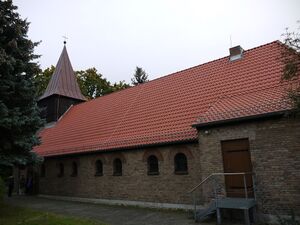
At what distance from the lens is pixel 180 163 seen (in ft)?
44.7

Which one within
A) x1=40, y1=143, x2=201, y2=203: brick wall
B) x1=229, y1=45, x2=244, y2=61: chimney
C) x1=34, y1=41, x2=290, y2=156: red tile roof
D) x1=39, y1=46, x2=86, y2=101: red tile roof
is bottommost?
x1=40, y1=143, x2=201, y2=203: brick wall

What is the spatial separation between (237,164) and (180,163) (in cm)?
318

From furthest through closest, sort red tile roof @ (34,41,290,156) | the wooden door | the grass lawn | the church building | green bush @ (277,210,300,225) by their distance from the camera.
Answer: red tile roof @ (34,41,290,156), the grass lawn, the wooden door, the church building, green bush @ (277,210,300,225)

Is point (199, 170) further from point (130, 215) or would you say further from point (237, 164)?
point (130, 215)

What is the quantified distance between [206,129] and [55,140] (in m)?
13.8

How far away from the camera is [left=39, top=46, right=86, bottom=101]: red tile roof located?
26734 mm

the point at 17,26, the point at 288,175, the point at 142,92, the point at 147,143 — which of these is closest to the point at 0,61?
the point at 17,26

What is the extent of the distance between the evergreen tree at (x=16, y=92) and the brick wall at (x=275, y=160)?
29.4 feet

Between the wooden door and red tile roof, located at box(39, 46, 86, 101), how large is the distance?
18529mm

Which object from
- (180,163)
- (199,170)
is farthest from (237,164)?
(180,163)

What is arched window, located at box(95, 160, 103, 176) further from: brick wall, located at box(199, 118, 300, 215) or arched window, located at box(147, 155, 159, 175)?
brick wall, located at box(199, 118, 300, 215)

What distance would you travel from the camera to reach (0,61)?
11633mm

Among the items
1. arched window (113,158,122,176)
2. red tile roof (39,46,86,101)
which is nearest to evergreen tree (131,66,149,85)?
red tile roof (39,46,86,101)

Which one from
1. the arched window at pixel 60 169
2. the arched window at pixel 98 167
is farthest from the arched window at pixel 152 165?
the arched window at pixel 60 169
